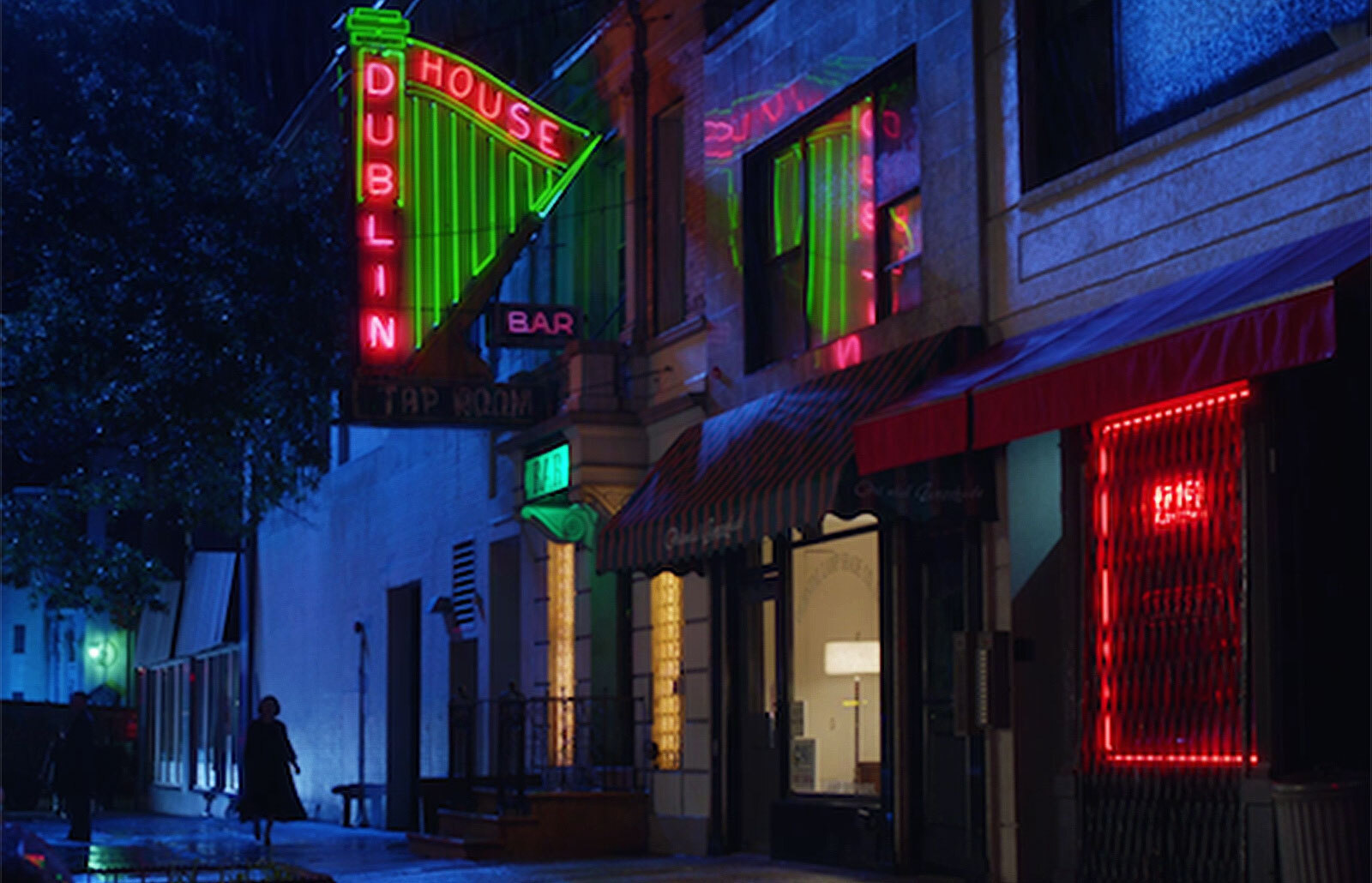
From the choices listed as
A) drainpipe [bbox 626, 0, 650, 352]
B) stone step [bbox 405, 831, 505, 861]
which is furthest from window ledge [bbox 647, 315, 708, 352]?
stone step [bbox 405, 831, 505, 861]

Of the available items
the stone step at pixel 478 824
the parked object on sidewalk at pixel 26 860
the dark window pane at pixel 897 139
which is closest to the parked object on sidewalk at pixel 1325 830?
the parked object on sidewalk at pixel 26 860

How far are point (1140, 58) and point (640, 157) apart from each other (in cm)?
812

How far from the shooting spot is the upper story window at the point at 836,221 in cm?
1508

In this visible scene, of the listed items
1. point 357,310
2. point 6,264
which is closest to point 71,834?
point 6,264

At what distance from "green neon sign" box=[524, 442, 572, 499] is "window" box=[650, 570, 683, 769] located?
1.33 meters

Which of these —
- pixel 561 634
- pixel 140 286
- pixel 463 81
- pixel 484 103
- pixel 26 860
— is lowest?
pixel 26 860

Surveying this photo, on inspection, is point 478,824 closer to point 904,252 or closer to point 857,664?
point 857,664

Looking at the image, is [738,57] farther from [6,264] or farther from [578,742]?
[6,264]

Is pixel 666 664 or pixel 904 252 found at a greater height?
pixel 904 252

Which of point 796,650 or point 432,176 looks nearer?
point 796,650

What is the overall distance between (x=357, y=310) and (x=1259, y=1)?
32.1ft

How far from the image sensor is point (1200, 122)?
11.4 metres

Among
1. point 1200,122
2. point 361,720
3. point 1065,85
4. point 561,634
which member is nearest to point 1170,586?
point 1200,122

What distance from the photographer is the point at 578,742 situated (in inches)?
791
